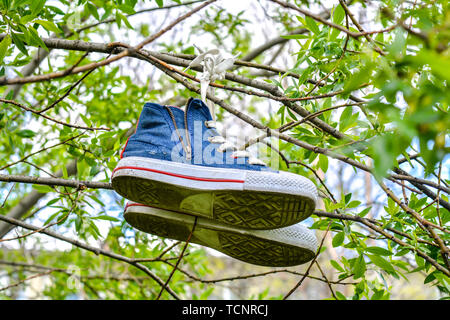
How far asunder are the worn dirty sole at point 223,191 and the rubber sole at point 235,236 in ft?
0.23

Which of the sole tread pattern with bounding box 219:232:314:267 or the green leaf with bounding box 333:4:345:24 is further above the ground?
the green leaf with bounding box 333:4:345:24

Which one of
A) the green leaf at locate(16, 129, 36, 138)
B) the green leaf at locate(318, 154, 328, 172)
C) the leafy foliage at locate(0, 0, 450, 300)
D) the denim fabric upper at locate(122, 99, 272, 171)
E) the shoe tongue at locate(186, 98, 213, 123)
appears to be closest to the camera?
the leafy foliage at locate(0, 0, 450, 300)

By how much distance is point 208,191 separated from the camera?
1.38 meters

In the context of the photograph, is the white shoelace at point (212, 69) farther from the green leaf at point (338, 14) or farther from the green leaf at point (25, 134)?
the green leaf at point (25, 134)

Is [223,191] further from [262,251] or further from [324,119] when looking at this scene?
[324,119]

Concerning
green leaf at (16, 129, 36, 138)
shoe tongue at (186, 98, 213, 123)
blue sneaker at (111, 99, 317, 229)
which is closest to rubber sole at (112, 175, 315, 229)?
blue sneaker at (111, 99, 317, 229)

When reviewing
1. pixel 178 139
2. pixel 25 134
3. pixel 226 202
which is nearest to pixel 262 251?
pixel 226 202

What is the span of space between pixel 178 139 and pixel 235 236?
339 mm

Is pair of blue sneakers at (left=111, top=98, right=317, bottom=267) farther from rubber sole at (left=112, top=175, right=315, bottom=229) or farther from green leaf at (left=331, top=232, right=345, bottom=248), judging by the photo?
green leaf at (left=331, top=232, right=345, bottom=248)

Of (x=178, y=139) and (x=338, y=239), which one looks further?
(x=338, y=239)

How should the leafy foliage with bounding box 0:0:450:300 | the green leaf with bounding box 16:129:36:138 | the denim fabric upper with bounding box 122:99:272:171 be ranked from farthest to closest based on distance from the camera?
the green leaf with bounding box 16:129:36:138, the denim fabric upper with bounding box 122:99:272:171, the leafy foliage with bounding box 0:0:450:300

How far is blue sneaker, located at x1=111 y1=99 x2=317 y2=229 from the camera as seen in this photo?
1347 millimetres

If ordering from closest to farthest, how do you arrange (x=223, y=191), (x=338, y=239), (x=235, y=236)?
(x=223, y=191) → (x=235, y=236) → (x=338, y=239)

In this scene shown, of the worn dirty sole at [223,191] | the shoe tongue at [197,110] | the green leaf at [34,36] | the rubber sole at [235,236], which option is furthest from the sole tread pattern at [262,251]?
the green leaf at [34,36]
